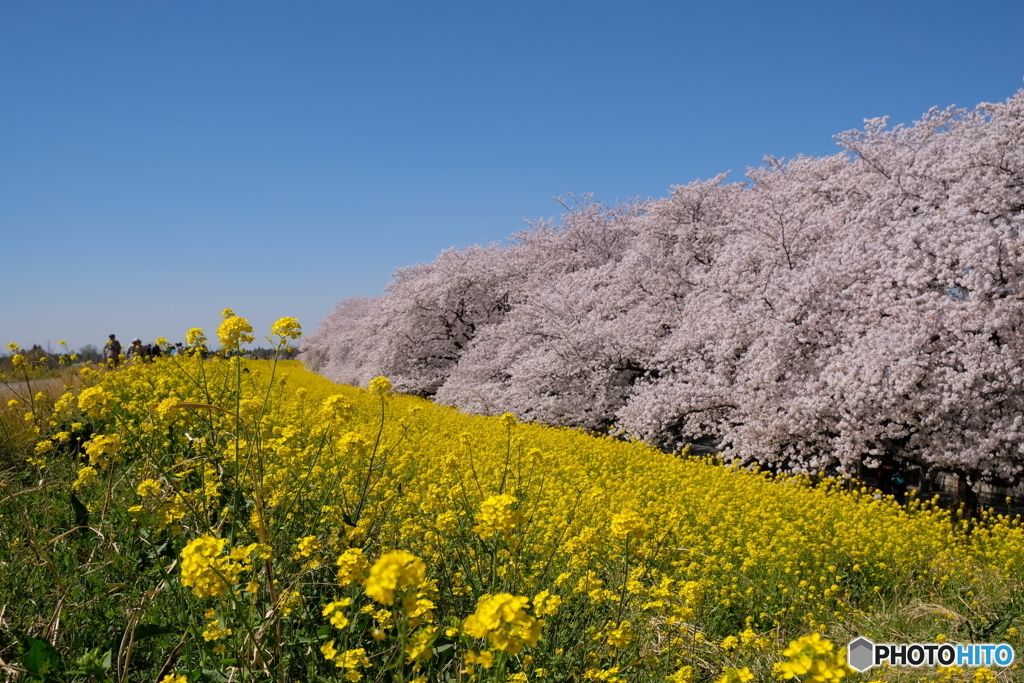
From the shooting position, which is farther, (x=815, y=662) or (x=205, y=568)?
(x=205, y=568)

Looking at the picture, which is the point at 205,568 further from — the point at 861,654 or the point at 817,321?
the point at 817,321

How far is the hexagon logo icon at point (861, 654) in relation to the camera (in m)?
4.05

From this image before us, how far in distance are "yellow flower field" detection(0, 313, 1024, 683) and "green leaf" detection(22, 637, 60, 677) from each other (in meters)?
Result: 0.01

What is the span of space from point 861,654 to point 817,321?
24.7 feet

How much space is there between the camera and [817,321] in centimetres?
1088

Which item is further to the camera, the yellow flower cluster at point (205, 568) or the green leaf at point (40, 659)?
the green leaf at point (40, 659)

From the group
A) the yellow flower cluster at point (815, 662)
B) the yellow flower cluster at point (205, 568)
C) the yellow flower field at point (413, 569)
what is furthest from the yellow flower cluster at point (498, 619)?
the yellow flower cluster at point (205, 568)

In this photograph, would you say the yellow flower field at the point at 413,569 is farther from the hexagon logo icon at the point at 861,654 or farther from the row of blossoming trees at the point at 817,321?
the row of blossoming trees at the point at 817,321

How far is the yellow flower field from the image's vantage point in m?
2.37

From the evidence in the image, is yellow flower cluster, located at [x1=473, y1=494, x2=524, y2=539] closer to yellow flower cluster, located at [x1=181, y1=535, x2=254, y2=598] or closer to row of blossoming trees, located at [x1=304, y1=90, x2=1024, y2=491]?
yellow flower cluster, located at [x1=181, y1=535, x2=254, y2=598]

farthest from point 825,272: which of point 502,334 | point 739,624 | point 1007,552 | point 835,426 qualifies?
point 502,334

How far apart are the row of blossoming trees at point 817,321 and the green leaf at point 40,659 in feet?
31.5

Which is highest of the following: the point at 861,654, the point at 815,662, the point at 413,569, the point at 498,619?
the point at 413,569

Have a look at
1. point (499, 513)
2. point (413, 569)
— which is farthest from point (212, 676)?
point (413, 569)
